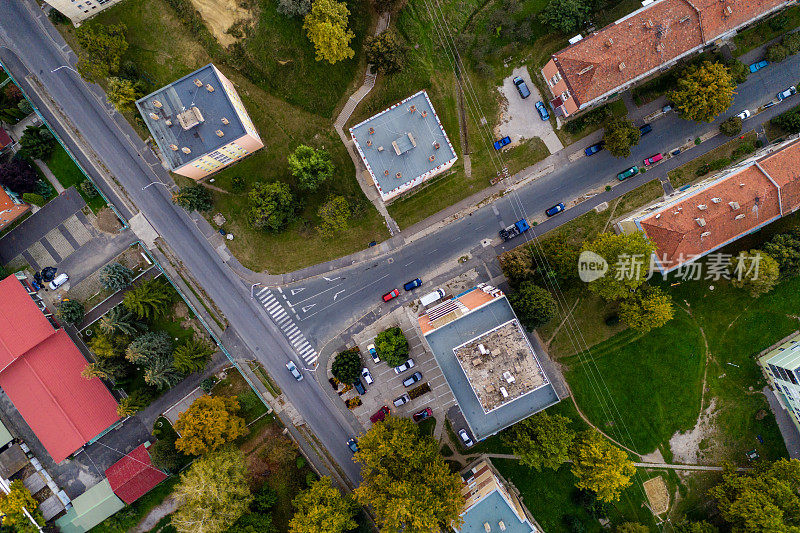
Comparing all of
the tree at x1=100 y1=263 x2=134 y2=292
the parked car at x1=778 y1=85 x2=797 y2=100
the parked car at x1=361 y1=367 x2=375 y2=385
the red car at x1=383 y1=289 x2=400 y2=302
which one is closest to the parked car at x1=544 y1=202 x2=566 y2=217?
the red car at x1=383 y1=289 x2=400 y2=302

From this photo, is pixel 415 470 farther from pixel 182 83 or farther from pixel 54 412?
pixel 182 83

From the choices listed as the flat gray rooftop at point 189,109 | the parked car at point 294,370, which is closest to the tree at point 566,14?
the flat gray rooftop at point 189,109

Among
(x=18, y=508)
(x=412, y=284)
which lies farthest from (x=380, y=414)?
(x=18, y=508)

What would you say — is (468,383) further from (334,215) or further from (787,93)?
(787,93)

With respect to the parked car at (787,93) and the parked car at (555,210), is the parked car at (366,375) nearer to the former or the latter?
the parked car at (555,210)

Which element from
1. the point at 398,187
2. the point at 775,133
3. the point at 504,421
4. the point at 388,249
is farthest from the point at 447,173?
the point at 775,133

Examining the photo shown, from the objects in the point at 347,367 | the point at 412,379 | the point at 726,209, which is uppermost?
the point at 347,367
